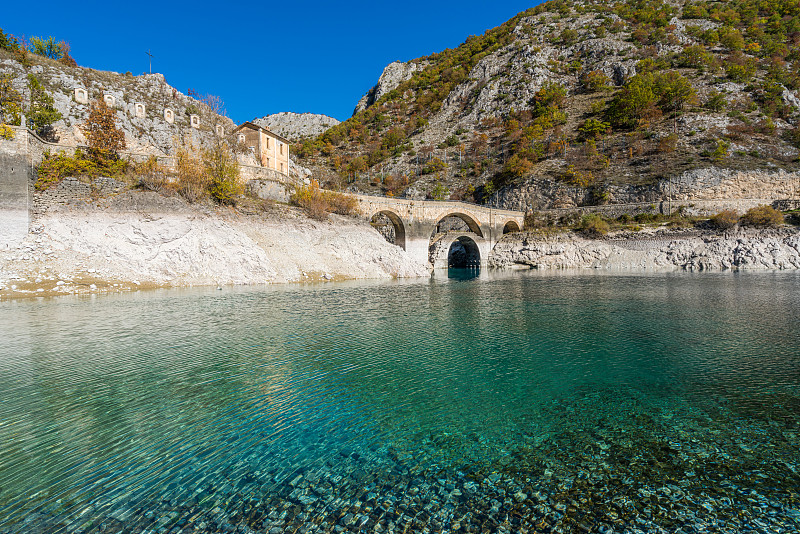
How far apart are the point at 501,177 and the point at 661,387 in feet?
237

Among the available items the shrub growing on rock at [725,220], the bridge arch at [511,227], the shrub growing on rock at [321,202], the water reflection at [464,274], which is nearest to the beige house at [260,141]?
the shrub growing on rock at [321,202]

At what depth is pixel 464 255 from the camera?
70250 mm

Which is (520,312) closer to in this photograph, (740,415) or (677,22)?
(740,415)

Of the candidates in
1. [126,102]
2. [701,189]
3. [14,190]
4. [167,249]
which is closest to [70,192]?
[14,190]

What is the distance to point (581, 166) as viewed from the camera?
68812mm

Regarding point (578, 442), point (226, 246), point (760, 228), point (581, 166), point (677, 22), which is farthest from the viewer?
point (677, 22)

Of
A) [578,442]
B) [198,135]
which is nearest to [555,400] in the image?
[578,442]

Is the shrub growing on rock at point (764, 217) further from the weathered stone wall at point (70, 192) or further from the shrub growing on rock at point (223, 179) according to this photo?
the weathered stone wall at point (70, 192)

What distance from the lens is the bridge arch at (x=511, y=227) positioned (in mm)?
62872

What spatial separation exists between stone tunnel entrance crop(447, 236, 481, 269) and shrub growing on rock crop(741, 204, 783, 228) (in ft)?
111

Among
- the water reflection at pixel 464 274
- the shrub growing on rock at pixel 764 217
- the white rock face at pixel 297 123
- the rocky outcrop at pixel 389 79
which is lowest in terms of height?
the water reflection at pixel 464 274

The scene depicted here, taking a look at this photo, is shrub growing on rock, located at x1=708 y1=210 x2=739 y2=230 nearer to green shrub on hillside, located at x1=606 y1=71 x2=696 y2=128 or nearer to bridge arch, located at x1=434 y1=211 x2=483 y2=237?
bridge arch, located at x1=434 y1=211 x2=483 y2=237

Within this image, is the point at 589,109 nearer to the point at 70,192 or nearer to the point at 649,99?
the point at 649,99

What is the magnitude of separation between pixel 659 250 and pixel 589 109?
48.2 metres
